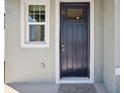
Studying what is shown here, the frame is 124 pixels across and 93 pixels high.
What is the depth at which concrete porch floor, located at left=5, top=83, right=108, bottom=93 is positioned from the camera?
233 inches

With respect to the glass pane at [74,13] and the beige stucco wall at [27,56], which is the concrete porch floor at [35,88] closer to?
the beige stucco wall at [27,56]

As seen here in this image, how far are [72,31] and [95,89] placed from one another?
1974 mm

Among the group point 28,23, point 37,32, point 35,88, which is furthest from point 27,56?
point 35,88

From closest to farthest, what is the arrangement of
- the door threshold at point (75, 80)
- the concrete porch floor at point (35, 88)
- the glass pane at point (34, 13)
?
1. the concrete porch floor at point (35, 88)
2. the door threshold at point (75, 80)
3. the glass pane at point (34, 13)

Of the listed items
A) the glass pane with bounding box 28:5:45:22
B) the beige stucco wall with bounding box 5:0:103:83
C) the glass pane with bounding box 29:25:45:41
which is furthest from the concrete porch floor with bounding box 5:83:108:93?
the glass pane with bounding box 28:5:45:22

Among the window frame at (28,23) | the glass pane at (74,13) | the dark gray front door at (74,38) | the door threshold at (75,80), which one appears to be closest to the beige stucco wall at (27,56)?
the window frame at (28,23)

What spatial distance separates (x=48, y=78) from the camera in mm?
6852

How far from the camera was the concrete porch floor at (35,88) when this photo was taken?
233 inches

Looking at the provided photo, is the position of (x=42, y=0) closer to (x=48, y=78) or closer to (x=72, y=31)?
(x=72, y=31)

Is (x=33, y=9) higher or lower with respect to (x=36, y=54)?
higher

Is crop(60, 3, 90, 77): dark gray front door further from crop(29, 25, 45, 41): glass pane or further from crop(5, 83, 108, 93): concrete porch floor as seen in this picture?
crop(5, 83, 108, 93): concrete porch floor

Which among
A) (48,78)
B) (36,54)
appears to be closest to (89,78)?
(48,78)

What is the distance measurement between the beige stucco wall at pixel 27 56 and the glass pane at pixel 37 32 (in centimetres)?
29

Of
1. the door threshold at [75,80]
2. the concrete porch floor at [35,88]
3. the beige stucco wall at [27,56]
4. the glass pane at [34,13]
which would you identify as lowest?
the concrete porch floor at [35,88]
